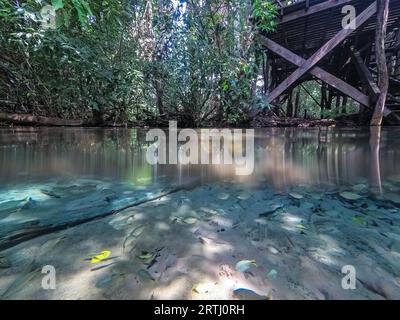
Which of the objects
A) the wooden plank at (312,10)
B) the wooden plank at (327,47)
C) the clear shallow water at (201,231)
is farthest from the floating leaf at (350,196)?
the wooden plank at (312,10)

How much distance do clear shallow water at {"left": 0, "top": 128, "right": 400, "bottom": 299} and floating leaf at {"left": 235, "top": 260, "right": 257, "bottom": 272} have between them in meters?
0.02

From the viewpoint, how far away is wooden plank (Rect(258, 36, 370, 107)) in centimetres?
665

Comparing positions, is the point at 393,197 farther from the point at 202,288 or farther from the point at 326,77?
the point at 326,77

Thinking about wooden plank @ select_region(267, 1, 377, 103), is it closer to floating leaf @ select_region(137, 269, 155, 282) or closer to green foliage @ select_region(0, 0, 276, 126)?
green foliage @ select_region(0, 0, 276, 126)

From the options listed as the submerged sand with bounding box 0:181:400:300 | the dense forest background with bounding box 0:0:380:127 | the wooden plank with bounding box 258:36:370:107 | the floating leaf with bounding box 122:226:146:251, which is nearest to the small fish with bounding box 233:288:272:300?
the submerged sand with bounding box 0:181:400:300

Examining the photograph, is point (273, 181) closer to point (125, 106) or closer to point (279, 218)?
point (279, 218)

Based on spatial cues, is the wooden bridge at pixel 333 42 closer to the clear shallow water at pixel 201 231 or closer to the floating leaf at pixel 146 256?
the clear shallow water at pixel 201 231

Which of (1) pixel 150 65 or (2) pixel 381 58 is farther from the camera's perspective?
(1) pixel 150 65

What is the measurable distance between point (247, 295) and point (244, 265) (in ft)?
0.43

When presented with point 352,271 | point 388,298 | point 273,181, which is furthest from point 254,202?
point 388,298

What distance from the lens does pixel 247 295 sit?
2.25ft

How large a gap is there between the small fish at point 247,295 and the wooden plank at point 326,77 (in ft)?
23.5

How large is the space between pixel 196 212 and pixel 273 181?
0.72 metres

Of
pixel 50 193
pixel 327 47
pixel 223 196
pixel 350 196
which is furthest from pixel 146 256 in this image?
pixel 327 47
